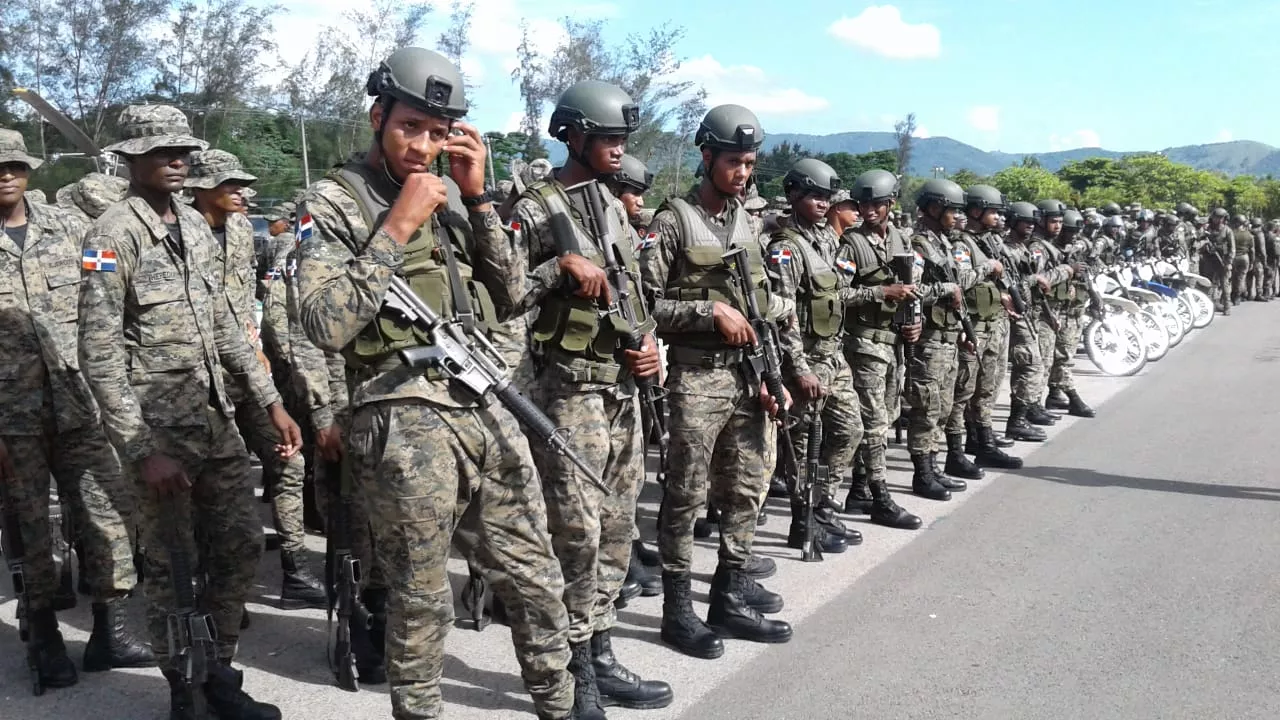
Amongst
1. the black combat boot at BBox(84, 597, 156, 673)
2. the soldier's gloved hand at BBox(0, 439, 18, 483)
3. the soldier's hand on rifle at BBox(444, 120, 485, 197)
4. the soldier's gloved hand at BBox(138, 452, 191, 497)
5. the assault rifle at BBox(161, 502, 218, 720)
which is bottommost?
the black combat boot at BBox(84, 597, 156, 673)

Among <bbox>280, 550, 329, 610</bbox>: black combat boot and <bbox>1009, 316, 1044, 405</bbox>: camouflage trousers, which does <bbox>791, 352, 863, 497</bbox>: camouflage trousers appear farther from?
<bbox>1009, 316, 1044, 405</bbox>: camouflage trousers

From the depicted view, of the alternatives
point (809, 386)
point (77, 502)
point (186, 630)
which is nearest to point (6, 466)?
point (77, 502)

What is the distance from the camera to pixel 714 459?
191 inches

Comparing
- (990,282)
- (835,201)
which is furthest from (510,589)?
(990,282)

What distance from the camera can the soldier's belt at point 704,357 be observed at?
4.65 metres

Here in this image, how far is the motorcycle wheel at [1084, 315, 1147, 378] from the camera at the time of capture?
42.8ft

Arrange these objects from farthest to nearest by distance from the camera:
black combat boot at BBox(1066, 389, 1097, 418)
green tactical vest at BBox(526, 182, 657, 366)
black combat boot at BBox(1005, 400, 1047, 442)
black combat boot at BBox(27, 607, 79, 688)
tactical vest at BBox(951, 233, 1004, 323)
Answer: black combat boot at BBox(1066, 389, 1097, 418), black combat boot at BBox(1005, 400, 1047, 442), tactical vest at BBox(951, 233, 1004, 323), black combat boot at BBox(27, 607, 79, 688), green tactical vest at BBox(526, 182, 657, 366)

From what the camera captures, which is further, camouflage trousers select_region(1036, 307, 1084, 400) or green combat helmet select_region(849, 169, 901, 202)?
camouflage trousers select_region(1036, 307, 1084, 400)

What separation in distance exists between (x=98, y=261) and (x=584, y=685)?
2251mm

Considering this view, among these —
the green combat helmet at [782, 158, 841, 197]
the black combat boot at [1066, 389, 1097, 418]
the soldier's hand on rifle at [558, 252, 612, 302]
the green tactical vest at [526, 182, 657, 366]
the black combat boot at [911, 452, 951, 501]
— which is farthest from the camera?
the black combat boot at [1066, 389, 1097, 418]

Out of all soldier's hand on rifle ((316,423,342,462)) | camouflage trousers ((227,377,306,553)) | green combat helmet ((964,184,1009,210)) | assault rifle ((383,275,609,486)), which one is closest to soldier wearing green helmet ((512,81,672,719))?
assault rifle ((383,275,609,486))

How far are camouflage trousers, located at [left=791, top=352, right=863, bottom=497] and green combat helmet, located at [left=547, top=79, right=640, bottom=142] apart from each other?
8.39ft

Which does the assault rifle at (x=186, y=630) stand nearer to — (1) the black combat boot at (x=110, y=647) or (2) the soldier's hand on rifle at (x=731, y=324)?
(1) the black combat boot at (x=110, y=647)

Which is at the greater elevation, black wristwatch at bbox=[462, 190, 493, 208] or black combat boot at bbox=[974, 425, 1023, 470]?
black wristwatch at bbox=[462, 190, 493, 208]
